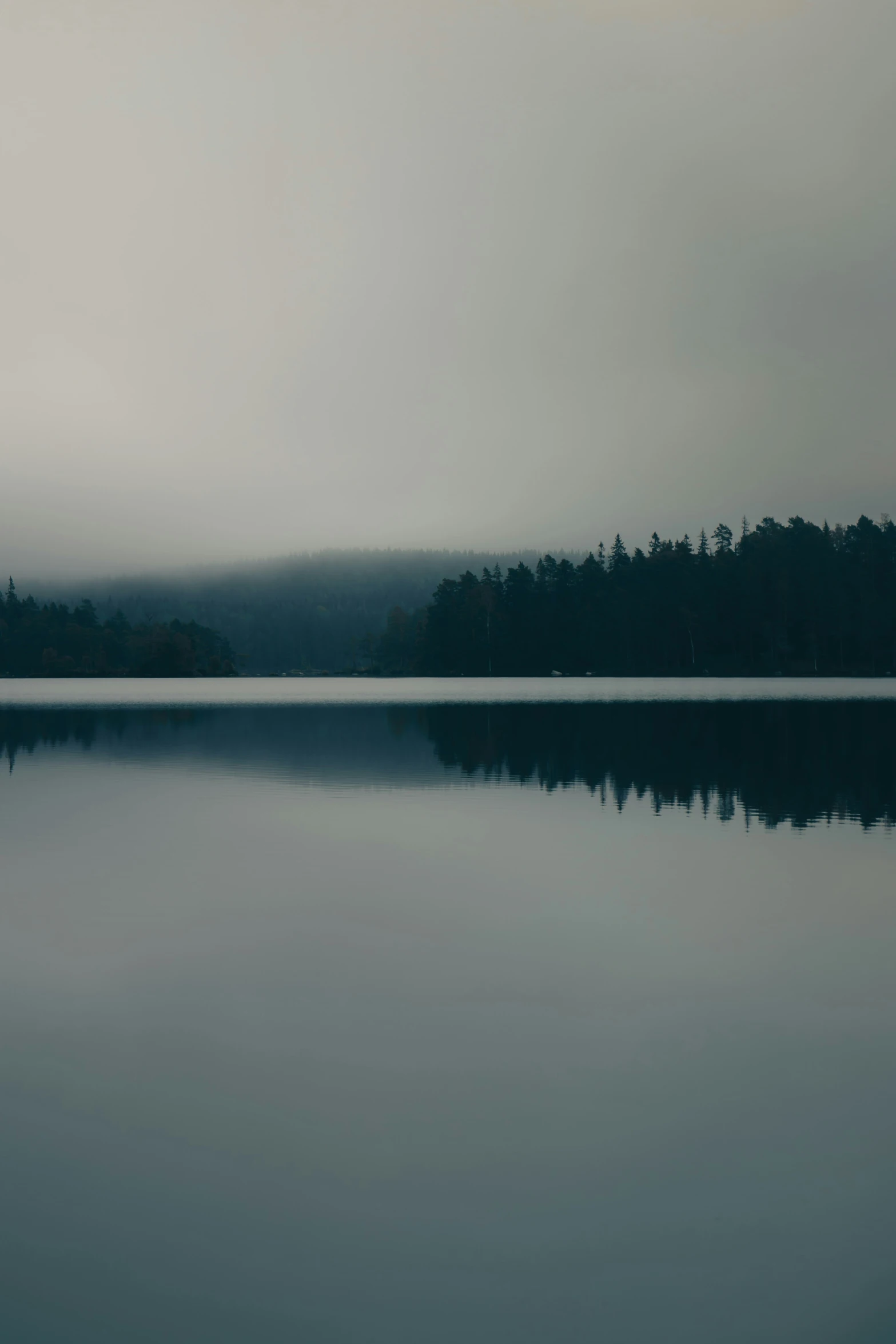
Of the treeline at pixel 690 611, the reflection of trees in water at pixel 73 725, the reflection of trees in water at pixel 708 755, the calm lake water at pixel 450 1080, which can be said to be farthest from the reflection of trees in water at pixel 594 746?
the treeline at pixel 690 611

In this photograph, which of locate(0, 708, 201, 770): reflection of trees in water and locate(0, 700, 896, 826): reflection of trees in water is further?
locate(0, 708, 201, 770): reflection of trees in water

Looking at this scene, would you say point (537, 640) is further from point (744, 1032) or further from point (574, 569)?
point (744, 1032)

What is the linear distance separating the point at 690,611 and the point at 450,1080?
145797 mm

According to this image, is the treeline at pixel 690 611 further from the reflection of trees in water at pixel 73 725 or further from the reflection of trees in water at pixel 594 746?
the reflection of trees in water at pixel 73 725

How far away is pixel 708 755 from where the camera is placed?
34844mm

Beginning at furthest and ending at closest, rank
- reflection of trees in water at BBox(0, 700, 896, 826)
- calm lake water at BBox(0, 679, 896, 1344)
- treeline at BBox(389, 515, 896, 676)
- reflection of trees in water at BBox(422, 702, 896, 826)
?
treeline at BBox(389, 515, 896, 676) → reflection of trees in water at BBox(0, 700, 896, 826) → reflection of trees in water at BBox(422, 702, 896, 826) → calm lake water at BBox(0, 679, 896, 1344)

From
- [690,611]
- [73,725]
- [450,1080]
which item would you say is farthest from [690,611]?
[450,1080]

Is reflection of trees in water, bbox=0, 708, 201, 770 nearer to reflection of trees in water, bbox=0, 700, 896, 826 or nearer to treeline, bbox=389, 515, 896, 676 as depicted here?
reflection of trees in water, bbox=0, 700, 896, 826

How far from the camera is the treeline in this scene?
137000 millimetres

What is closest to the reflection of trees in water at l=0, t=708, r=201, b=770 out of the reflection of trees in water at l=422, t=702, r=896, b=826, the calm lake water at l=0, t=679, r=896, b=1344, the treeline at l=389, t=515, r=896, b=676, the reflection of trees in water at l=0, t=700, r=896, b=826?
the reflection of trees in water at l=0, t=700, r=896, b=826

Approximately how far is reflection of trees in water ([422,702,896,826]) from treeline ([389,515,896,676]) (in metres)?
81.5

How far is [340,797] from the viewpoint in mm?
25406

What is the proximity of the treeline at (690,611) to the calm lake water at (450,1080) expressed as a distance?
12433 cm

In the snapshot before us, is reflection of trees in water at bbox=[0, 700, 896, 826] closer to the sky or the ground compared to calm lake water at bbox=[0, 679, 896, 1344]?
closer to the ground
